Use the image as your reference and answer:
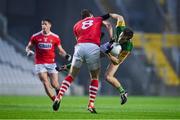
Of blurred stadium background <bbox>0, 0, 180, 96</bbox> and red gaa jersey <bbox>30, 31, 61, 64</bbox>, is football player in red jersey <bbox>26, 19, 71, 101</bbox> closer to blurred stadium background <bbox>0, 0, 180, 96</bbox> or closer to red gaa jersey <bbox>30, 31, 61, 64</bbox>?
red gaa jersey <bbox>30, 31, 61, 64</bbox>

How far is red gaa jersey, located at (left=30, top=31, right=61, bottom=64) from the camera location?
16.7 metres

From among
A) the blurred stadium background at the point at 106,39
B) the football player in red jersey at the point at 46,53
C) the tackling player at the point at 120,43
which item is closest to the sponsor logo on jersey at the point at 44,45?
the football player in red jersey at the point at 46,53

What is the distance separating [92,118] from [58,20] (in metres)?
19.5

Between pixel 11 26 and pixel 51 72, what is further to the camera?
pixel 11 26

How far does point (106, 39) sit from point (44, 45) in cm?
1352

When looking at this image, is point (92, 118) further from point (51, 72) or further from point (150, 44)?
point (150, 44)

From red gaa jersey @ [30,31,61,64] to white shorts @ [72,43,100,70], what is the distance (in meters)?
2.96

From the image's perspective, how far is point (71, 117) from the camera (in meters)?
12.1

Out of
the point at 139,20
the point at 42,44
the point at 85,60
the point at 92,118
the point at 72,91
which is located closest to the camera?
the point at 92,118

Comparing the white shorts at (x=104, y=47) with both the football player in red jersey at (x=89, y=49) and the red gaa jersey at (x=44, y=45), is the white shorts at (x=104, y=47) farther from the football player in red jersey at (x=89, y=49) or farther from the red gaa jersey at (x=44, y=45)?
the red gaa jersey at (x=44, y=45)

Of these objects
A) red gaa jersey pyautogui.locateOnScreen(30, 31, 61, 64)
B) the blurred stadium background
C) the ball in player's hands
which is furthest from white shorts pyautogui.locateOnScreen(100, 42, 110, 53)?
the blurred stadium background

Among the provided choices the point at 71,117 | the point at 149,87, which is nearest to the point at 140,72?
the point at 149,87

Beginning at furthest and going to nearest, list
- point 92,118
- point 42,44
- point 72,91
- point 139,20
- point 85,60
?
1. point 139,20
2. point 72,91
3. point 42,44
4. point 85,60
5. point 92,118

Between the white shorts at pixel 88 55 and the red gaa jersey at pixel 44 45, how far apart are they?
296 centimetres
